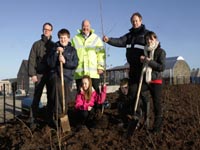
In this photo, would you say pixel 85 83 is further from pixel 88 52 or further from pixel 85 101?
pixel 88 52

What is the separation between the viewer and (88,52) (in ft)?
20.2

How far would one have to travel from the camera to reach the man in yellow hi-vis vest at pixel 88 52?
20.1 feet

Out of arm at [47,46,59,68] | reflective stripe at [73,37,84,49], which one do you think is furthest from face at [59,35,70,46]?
reflective stripe at [73,37,84,49]

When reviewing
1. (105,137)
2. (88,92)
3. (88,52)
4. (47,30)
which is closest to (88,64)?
(88,52)

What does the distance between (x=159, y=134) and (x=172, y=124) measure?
A: 0.76 m

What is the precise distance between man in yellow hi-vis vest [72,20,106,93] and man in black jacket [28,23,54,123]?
0.47 m

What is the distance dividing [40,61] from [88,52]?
0.84 meters

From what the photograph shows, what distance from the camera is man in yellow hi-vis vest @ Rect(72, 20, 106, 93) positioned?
6.12 metres

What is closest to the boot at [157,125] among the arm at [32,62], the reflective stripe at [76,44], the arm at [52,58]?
the arm at [52,58]

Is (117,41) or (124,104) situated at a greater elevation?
(117,41)

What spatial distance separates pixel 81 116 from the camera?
19.0 feet

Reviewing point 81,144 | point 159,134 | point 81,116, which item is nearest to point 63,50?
point 81,116

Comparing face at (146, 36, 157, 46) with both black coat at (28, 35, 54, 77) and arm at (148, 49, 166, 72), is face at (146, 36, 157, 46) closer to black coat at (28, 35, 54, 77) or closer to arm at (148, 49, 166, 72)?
arm at (148, 49, 166, 72)

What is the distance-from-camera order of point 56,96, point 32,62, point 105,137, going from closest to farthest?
point 105,137
point 56,96
point 32,62
